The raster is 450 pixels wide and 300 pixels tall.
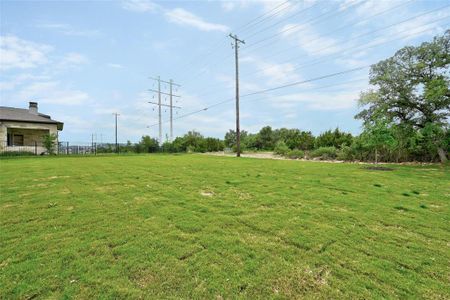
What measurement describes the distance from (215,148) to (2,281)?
38790mm

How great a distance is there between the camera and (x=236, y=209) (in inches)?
161

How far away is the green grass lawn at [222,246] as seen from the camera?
197 centimetres

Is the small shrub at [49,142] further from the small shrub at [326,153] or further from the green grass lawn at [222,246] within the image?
the small shrub at [326,153]

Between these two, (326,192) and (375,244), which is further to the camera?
(326,192)

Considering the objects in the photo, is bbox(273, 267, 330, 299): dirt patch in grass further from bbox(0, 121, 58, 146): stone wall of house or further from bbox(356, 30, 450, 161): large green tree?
bbox(0, 121, 58, 146): stone wall of house

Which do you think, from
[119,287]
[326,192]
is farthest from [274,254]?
[326,192]

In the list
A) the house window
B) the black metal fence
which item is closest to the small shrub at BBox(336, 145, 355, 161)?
the black metal fence

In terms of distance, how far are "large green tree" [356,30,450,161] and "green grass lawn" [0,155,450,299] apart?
412 inches

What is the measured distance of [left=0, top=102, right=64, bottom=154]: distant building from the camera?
19.4m

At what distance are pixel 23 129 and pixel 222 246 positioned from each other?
27620 millimetres

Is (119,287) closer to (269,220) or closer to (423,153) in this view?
(269,220)

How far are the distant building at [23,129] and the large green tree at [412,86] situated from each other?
2672 centimetres

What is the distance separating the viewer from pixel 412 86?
42.9ft

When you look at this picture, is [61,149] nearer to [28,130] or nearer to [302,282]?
[28,130]
